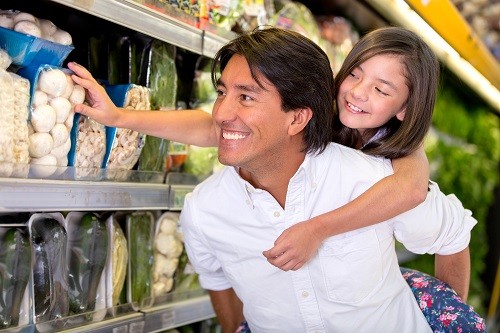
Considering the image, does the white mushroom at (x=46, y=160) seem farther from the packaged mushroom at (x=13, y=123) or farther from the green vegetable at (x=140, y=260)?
the green vegetable at (x=140, y=260)

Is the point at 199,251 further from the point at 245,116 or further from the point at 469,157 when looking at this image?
the point at 469,157

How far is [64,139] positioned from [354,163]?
79 centimetres

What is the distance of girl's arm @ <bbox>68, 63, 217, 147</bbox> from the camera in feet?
5.54

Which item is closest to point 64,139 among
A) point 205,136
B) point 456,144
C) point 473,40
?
point 205,136

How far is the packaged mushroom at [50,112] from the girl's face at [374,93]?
783 mm

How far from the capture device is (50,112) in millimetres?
1612

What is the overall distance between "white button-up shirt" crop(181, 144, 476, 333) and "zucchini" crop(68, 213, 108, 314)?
26 cm

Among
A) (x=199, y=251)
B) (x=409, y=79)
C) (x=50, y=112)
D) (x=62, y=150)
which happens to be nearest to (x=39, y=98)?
(x=50, y=112)

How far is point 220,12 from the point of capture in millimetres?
2318

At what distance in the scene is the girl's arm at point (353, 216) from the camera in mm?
1635

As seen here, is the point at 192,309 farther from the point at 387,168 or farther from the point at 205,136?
the point at 387,168

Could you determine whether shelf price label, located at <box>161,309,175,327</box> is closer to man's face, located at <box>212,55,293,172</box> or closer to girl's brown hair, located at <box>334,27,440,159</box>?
man's face, located at <box>212,55,293,172</box>

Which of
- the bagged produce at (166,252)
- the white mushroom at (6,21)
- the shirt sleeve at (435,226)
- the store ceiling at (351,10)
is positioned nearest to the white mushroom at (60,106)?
the white mushroom at (6,21)

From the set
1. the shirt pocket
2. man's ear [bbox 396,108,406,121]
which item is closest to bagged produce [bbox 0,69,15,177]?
the shirt pocket
